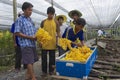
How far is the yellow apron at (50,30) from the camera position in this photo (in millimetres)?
5660

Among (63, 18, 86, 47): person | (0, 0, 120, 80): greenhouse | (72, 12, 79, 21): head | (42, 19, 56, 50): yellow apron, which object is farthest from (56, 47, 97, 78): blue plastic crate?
(72, 12, 79, 21): head

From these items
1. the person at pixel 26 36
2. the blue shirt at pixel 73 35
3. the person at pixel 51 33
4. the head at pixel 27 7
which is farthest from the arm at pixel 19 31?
the blue shirt at pixel 73 35

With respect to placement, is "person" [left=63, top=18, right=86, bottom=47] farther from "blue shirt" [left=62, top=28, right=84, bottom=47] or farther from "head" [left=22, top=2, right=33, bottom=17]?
"head" [left=22, top=2, right=33, bottom=17]

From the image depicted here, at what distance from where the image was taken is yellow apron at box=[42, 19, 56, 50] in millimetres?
5660

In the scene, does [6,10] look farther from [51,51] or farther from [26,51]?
[26,51]

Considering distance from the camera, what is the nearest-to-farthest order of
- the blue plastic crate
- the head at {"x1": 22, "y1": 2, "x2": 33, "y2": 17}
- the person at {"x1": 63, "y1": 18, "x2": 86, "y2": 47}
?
the blue plastic crate → the head at {"x1": 22, "y1": 2, "x2": 33, "y2": 17} → the person at {"x1": 63, "y1": 18, "x2": 86, "y2": 47}

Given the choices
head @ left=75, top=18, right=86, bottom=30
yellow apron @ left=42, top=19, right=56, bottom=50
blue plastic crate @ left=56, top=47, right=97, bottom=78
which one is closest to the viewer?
blue plastic crate @ left=56, top=47, right=97, bottom=78

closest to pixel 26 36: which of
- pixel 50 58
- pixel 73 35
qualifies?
pixel 50 58

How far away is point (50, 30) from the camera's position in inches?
223

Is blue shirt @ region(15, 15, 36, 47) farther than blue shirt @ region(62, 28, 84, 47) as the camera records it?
No

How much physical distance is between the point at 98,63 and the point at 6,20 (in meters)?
4.68

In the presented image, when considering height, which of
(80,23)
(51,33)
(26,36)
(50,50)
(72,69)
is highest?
(80,23)

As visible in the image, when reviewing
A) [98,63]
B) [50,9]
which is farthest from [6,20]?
[50,9]

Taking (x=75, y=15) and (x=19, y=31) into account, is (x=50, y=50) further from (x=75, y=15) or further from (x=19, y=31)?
(x=19, y=31)
